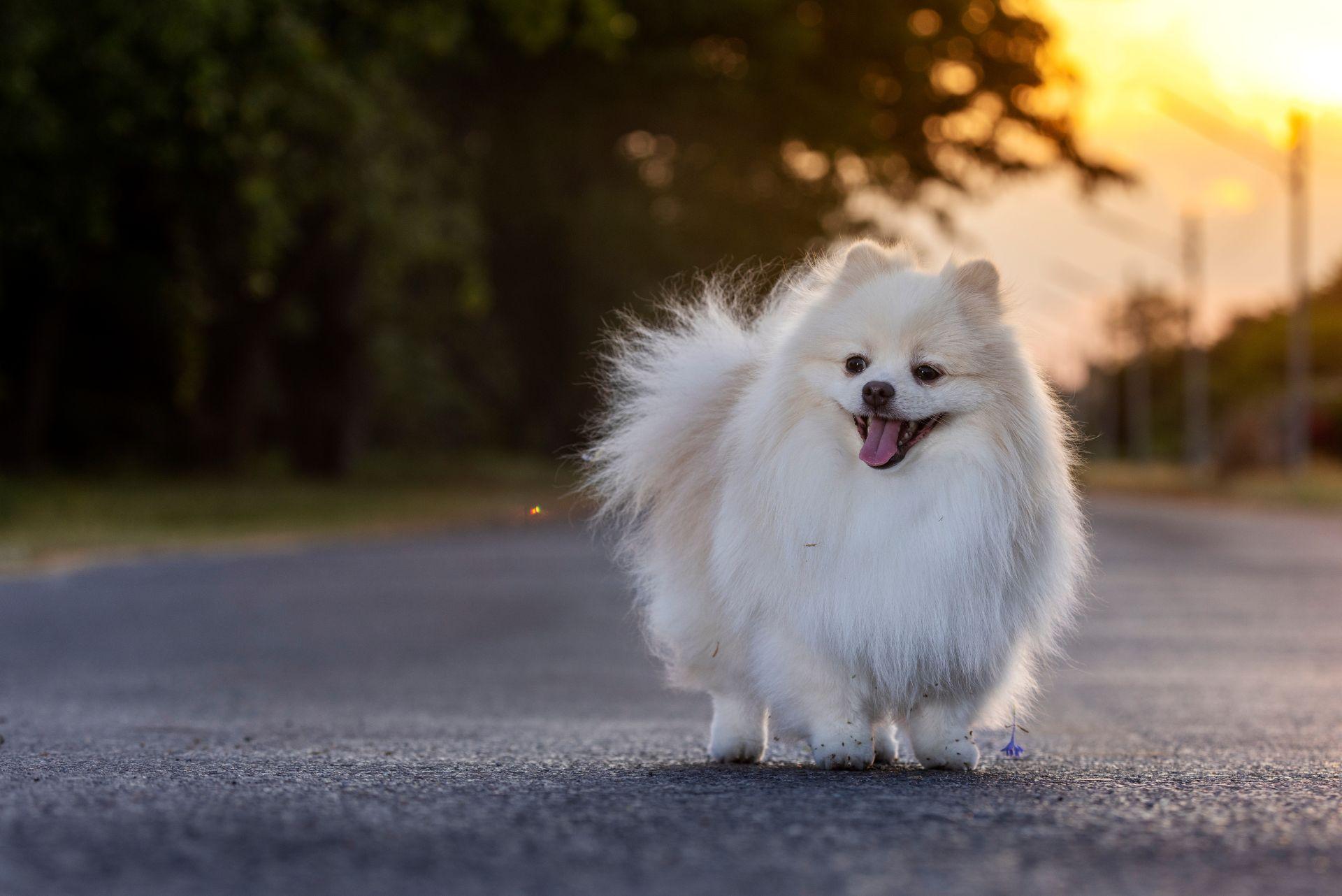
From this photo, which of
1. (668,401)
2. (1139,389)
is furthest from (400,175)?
(1139,389)

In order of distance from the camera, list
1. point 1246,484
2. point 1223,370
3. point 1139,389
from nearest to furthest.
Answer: point 1246,484 < point 1139,389 < point 1223,370

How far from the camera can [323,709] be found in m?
8.64

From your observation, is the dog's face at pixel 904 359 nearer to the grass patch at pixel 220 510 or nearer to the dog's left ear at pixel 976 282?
the dog's left ear at pixel 976 282

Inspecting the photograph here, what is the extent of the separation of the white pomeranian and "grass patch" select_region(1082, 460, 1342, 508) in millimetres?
27540

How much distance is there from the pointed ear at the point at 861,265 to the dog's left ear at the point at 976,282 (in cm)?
23

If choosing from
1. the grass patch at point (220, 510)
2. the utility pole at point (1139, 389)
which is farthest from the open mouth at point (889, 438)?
the utility pole at point (1139, 389)

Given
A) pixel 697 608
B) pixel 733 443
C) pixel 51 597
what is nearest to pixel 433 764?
pixel 697 608

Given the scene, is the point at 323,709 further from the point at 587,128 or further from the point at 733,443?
the point at 587,128

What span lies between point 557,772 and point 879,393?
1.52 meters

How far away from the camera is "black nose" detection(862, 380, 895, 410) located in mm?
5219

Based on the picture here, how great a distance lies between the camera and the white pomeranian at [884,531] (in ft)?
17.4

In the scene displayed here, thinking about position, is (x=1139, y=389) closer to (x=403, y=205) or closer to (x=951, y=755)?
(x=403, y=205)

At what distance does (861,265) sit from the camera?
18.8 ft

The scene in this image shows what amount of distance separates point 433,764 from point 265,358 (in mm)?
33685
